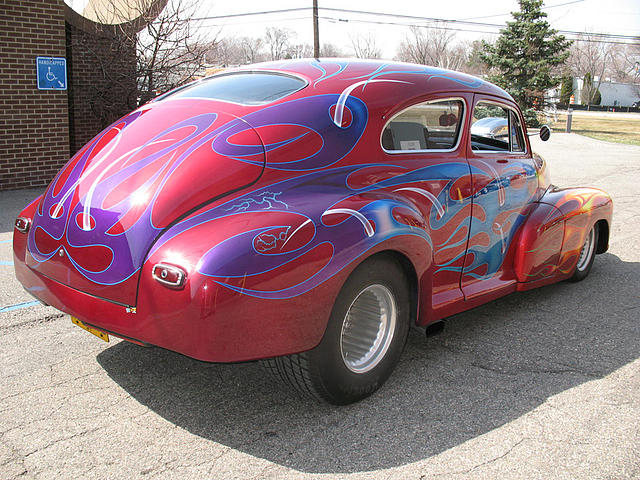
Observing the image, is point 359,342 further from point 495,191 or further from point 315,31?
point 315,31

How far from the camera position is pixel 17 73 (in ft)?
30.7

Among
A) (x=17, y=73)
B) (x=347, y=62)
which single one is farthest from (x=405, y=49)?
(x=347, y=62)

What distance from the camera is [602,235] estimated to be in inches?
227

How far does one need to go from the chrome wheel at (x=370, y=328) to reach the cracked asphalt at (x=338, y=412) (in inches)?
10.1

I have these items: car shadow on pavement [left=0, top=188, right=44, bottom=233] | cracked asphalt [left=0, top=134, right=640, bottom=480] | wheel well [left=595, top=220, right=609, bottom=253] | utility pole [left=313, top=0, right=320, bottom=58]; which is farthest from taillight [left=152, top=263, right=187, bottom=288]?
utility pole [left=313, top=0, right=320, bottom=58]

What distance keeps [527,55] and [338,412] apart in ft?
101

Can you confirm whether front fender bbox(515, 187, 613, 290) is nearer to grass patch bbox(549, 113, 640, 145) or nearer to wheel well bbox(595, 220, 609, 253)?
wheel well bbox(595, 220, 609, 253)

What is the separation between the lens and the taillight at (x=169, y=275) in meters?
2.60

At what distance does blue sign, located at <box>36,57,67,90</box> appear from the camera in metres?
9.62

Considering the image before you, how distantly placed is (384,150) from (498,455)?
1.75 meters

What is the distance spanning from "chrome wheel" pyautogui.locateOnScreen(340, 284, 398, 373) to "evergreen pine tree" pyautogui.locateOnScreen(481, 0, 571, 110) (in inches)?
1133

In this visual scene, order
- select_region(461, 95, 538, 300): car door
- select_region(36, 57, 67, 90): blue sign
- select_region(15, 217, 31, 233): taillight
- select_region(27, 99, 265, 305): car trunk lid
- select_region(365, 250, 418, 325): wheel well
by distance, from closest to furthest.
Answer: select_region(27, 99, 265, 305): car trunk lid, select_region(365, 250, 418, 325): wheel well, select_region(15, 217, 31, 233): taillight, select_region(461, 95, 538, 300): car door, select_region(36, 57, 67, 90): blue sign

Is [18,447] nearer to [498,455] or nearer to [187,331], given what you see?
[187,331]

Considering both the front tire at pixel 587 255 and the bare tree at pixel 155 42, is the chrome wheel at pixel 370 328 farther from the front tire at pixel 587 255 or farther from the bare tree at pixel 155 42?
the bare tree at pixel 155 42
